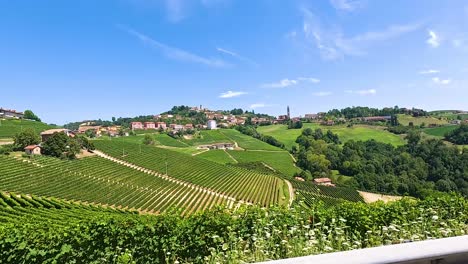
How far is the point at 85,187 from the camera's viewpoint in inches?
1674

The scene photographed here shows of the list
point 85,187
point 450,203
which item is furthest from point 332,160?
point 450,203

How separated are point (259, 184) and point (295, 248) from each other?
58.7m

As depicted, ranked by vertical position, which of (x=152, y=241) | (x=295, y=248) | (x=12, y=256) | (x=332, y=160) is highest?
(x=295, y=248)

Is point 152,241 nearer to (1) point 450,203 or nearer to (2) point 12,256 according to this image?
(2) point 12,256

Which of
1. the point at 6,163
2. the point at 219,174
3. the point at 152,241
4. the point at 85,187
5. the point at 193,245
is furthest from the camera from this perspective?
the point at 219,174

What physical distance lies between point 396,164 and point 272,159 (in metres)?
38.7

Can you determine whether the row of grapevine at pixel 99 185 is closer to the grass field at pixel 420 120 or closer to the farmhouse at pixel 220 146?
the farmhouse at pixel 220 146

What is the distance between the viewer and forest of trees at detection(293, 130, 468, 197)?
83.7 metres

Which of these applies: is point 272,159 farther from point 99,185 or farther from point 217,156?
point 99,185

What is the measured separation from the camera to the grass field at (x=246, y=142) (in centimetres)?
11712

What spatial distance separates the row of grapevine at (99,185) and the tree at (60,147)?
3.88 meters

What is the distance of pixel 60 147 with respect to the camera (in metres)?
60.1

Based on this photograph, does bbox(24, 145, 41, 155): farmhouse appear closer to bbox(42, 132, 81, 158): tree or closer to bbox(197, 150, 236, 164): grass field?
bbox(42, 132, 81, 158): tree

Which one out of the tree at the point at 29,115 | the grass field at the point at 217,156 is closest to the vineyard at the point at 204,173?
the grass field at the point at 217,156
